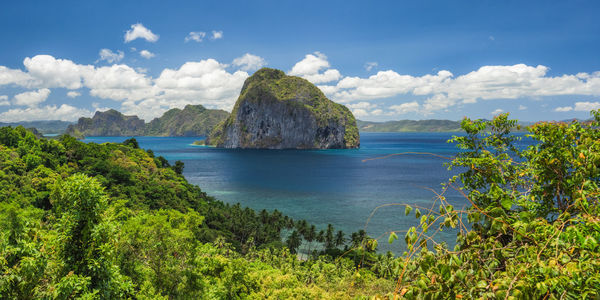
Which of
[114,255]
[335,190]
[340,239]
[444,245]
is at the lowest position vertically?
[340,239]

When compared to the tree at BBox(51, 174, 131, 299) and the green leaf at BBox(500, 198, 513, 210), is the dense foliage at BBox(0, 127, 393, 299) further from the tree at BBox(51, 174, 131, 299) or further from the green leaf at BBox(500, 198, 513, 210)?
the green leaf at BBox(500, 198, 513, 210)

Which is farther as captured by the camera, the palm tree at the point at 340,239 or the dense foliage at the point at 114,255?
the palm tree at the point at 340,239

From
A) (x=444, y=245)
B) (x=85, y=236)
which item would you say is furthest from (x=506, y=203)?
(x=85, y=236)

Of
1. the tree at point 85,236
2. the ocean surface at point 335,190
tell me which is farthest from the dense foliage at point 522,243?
the ocean surface at point 335,190

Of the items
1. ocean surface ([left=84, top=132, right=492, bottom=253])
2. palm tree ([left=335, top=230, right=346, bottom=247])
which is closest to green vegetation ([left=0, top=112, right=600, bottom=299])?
palm tree ([left=335, top=230, right=346, bottom=247])

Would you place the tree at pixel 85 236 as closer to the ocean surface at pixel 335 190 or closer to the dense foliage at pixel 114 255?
the dense foliage at pixel 114 255

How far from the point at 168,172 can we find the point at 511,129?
88352 mm

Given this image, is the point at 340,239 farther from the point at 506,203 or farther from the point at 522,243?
the point at 506,203

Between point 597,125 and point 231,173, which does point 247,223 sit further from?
point 231,173

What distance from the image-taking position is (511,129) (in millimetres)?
8062

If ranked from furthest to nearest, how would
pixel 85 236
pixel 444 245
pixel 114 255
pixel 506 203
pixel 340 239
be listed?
pixel 340 239 → pixel 114 255 → pixel 85 236 → pixel 444 245 → pixel 506 203

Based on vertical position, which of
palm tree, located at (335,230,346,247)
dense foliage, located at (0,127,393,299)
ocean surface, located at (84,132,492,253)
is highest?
dense foliage, located at (0,127,393,299)

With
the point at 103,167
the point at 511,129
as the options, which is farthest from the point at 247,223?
the point at 511,129

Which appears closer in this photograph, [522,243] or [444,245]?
[522,243]
